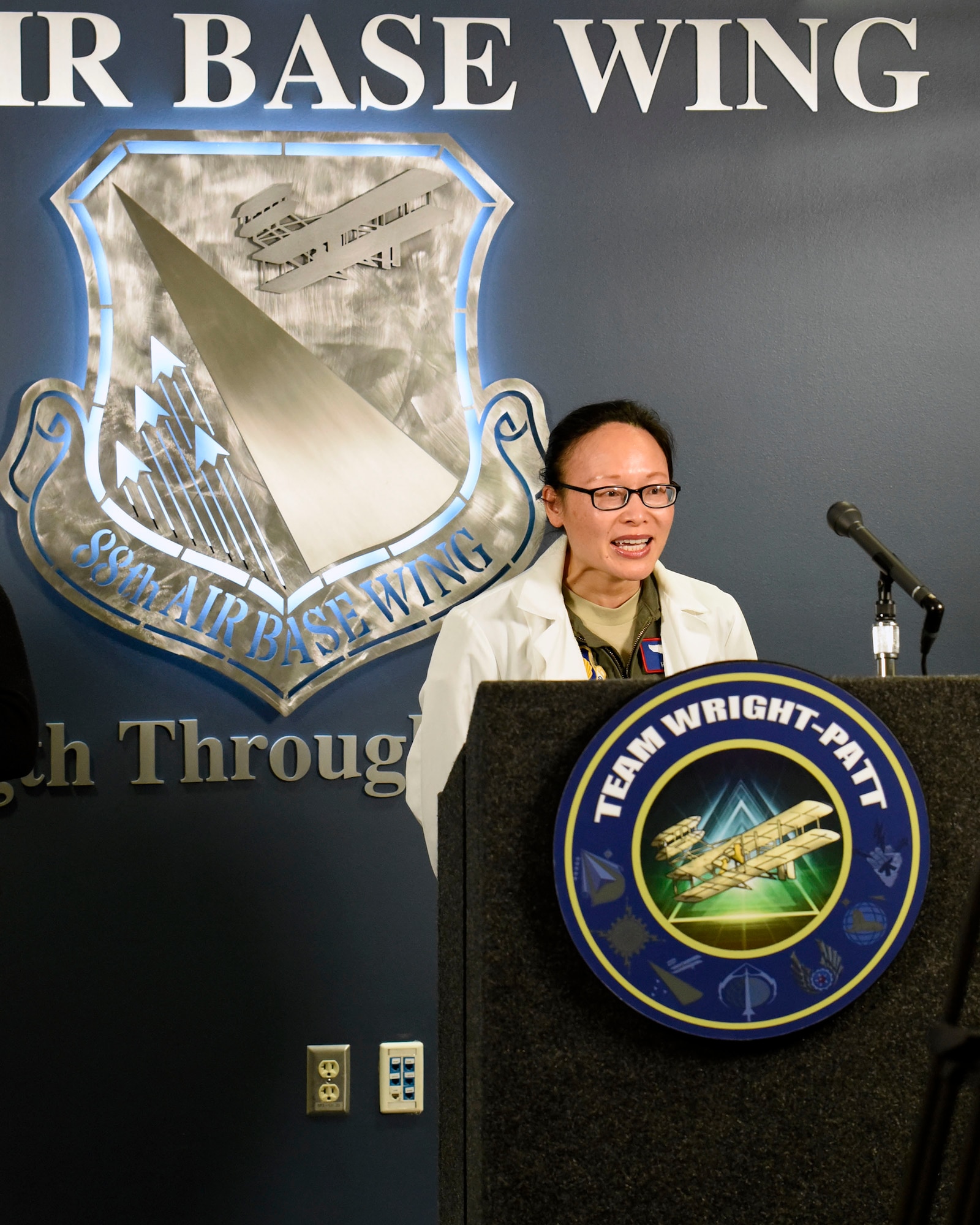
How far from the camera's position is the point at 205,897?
238cm

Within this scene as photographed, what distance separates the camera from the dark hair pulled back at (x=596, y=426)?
5.77 feet

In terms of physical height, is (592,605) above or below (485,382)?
below

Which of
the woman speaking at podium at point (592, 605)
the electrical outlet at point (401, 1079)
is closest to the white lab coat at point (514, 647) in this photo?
the woman speaking at podium at point (592, 605)

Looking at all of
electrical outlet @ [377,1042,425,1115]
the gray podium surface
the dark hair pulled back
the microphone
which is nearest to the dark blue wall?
electrical outlet @ [377,1042,425,1115]

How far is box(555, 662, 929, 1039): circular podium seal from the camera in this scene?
77 centimetres

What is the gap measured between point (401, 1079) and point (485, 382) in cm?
146

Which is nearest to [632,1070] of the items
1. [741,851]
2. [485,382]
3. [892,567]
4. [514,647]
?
[741,851]

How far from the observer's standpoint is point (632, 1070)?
0.79 meters

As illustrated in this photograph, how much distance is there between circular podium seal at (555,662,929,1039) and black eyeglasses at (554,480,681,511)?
0.91 metres

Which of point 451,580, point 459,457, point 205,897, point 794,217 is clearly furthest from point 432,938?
point 794,217

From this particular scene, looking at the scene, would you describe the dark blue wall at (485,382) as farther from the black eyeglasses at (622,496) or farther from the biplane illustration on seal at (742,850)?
the biplane illustration on seal at (742,850)

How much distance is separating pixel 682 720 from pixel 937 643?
1916 millimetres

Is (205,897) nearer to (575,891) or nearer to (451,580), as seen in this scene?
(451,580)

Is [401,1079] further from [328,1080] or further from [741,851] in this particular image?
[741,851]
